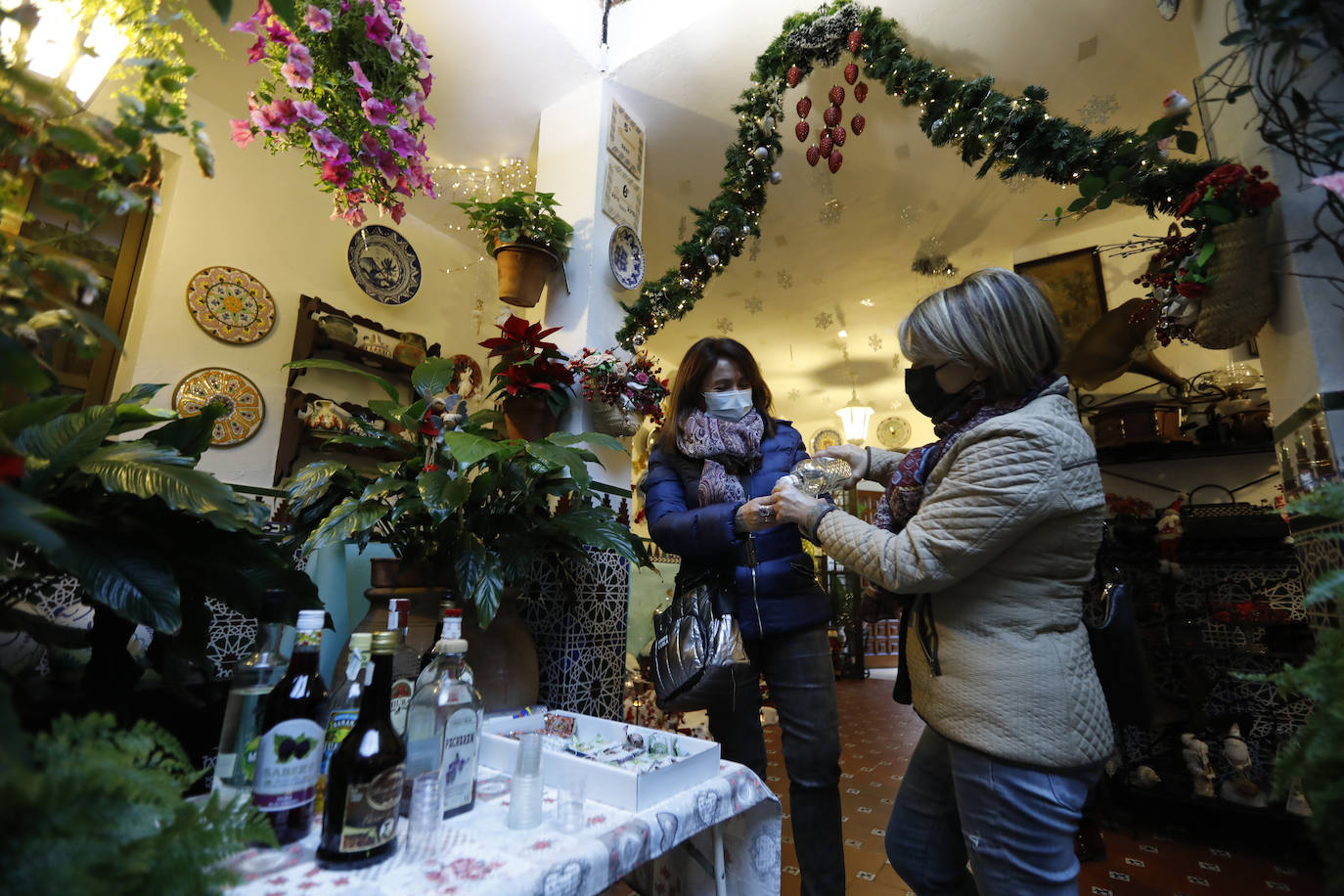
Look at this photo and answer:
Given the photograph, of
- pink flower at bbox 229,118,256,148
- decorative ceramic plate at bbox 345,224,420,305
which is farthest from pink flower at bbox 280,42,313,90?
decorative ceramic plate at bbox 345,224,420,305

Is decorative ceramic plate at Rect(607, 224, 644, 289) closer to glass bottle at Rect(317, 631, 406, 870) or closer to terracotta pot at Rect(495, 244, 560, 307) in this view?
terracotta pot at Rect(495, 244, 560, 307)

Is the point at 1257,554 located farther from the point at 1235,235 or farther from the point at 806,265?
the point at 806,265

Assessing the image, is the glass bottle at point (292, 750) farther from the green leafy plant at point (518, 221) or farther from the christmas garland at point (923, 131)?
the christmas garland at point (923, 131)

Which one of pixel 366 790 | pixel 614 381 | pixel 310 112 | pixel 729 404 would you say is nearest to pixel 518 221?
pixel 614 381

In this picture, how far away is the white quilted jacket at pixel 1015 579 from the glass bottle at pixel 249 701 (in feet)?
3.18

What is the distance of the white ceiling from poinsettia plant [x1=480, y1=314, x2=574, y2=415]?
1.50 meters

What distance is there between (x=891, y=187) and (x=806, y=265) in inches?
40.2

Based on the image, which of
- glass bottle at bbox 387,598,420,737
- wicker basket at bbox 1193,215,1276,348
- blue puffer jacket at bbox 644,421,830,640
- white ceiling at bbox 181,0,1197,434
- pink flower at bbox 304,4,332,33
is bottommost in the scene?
glass bottle at bbox 387,598,420,737

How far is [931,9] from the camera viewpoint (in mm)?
2596

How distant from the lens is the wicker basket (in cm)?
136

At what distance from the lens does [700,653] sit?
1.50 metres

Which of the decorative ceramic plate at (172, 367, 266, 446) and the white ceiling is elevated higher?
the white ceiling

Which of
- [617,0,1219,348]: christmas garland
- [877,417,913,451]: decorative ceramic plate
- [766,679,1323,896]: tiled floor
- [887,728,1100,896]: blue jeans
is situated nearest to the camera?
[887,728,1100,896]: blue jeans

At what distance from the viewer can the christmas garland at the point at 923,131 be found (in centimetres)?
171
